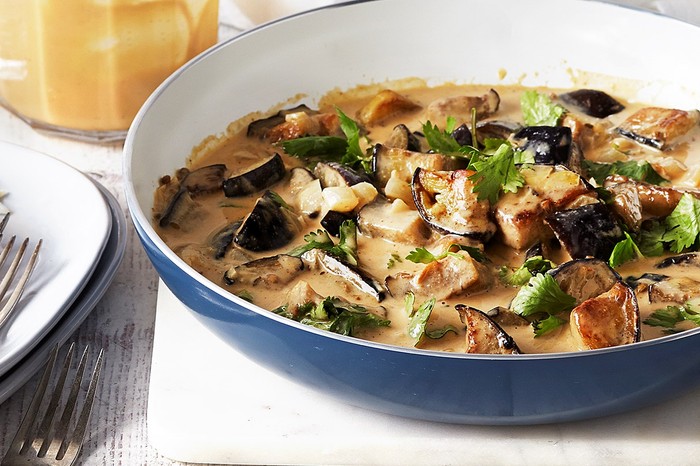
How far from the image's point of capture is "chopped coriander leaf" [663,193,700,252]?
131 inches

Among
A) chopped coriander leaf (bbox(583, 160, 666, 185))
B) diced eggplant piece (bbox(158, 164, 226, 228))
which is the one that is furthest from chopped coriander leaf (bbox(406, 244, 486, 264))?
diced eggplant piece (bbox(158, 164, 226, 228))

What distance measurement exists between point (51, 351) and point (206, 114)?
54.4 inches

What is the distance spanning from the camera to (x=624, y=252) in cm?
325

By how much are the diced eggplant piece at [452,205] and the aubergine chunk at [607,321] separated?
547mm

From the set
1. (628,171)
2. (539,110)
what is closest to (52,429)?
(628,171)

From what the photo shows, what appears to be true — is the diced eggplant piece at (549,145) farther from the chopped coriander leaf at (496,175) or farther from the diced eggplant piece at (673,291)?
the diced eggplant piece at (673,291)

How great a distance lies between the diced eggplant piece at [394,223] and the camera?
3377mm

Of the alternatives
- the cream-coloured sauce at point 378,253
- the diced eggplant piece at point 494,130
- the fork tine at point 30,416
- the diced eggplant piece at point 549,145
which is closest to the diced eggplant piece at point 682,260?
the cream-coloured sauce at point 378,253

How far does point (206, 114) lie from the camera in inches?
162

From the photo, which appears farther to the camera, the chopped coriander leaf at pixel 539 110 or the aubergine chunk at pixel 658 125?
the chopped coriander leaf at pixel 539 110

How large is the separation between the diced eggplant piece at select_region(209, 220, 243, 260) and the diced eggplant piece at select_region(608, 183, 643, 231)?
135cm

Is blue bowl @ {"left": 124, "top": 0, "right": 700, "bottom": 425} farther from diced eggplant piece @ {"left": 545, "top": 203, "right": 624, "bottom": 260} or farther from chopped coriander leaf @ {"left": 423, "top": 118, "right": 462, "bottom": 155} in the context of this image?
chopped coriander leaf @ {"left": 423, "top": 118, "right": 462, "bottom": 155}

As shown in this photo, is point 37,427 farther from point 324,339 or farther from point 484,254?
point 484,254

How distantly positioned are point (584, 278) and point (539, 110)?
1339 millimetres
